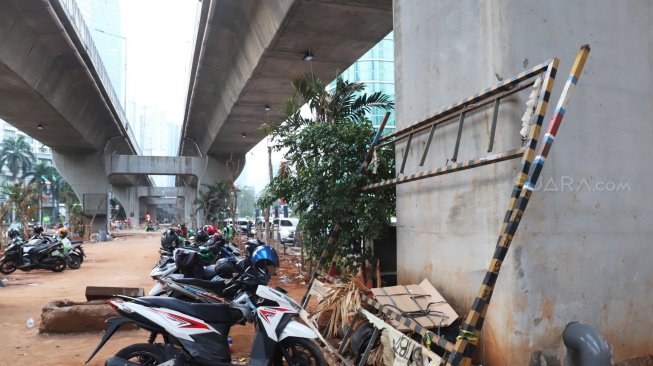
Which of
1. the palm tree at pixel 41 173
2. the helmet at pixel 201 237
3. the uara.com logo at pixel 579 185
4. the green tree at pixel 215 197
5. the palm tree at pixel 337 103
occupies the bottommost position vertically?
the helmet at pixel 201 237

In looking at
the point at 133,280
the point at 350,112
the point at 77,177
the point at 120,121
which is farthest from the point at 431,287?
the point at 77,177

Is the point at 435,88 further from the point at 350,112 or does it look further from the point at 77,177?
the point at 77,177

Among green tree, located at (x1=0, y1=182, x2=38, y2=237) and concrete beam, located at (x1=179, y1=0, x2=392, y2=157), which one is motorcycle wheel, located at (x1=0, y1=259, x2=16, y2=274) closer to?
concrete beam, located at (x1=179, y1=0, x2=392, y2=157)

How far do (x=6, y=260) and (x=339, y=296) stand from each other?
1060 centimetres

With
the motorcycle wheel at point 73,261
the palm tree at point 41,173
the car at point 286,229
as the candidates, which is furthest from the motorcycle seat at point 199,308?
the palm tree at point 41,173

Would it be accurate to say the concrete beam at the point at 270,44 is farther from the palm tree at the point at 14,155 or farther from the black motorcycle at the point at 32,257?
the palm tree at the point at 14,155

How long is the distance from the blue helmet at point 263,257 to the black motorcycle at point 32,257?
1054 cm

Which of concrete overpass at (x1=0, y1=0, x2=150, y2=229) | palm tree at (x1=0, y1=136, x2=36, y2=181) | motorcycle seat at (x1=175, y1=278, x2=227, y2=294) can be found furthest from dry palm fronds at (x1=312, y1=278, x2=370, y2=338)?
palm tree at (x1=0, y1=136, x2=36, y2=181)

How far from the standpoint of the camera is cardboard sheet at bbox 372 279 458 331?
4.06 m

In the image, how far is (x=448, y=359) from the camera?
10.7ft

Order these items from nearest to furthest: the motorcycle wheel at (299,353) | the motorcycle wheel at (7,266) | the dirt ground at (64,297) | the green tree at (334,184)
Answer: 1. the motorcycle wheel at (299,353)
2. the dirt ground at (64,297)
3. the green tree at (334,184)
4. the motorcycle wheel at (7,266)

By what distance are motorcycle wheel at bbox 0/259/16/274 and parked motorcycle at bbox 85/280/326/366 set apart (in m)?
10.2

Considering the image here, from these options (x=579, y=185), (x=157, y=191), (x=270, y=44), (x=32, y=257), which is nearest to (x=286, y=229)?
(x=32, y=257)

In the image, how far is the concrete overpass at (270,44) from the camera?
9.19 metres
